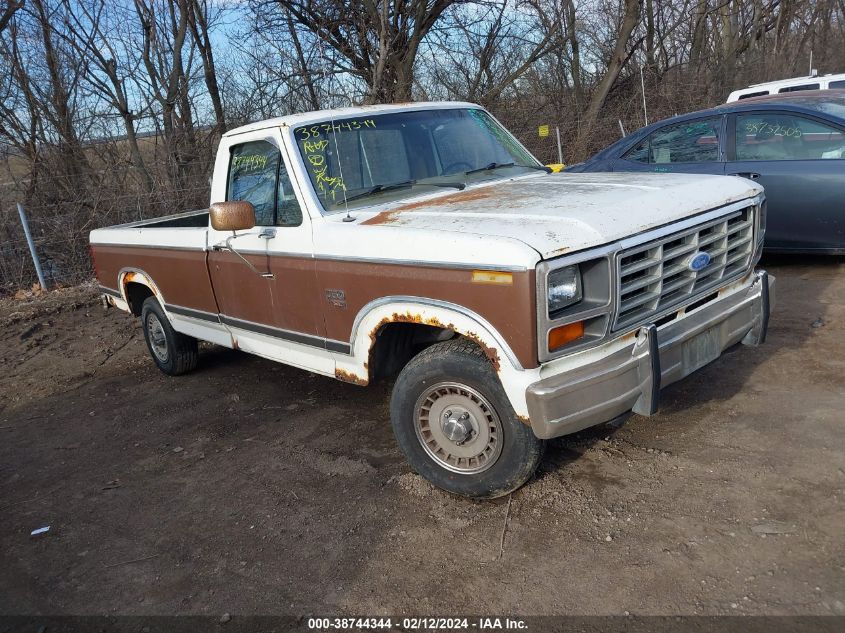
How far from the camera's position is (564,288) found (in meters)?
2.94

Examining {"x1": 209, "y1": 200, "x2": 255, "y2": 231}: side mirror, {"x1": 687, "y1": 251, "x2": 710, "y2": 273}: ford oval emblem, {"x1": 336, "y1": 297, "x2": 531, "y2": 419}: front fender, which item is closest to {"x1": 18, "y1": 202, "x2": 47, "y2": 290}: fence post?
{"x1": 209, "y1": 200, "x2": 255, "y2": 231}: side mirror

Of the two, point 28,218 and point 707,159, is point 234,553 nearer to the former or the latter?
point 707,159

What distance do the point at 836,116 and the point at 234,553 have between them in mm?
6191

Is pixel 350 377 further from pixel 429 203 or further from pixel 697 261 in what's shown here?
A: pixel 697 261

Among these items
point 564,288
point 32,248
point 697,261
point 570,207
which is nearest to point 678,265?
point 697,261

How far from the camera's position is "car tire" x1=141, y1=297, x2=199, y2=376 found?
594cm

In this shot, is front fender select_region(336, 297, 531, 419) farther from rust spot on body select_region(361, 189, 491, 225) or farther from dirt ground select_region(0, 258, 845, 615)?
dirt ground select_region(0, 258, 845, 615)

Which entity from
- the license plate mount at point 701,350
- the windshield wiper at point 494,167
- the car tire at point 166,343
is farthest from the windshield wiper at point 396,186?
the car tire at point 166,343

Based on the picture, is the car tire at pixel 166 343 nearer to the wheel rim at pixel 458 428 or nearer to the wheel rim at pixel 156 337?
the wheel rim at pixel 156 337

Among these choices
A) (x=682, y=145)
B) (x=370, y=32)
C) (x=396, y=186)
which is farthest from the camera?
(x=370, y=32)

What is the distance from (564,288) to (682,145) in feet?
15.9

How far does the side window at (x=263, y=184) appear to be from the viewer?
418cm

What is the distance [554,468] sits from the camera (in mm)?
3715

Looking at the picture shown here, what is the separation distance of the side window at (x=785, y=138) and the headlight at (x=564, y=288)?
4563mm
